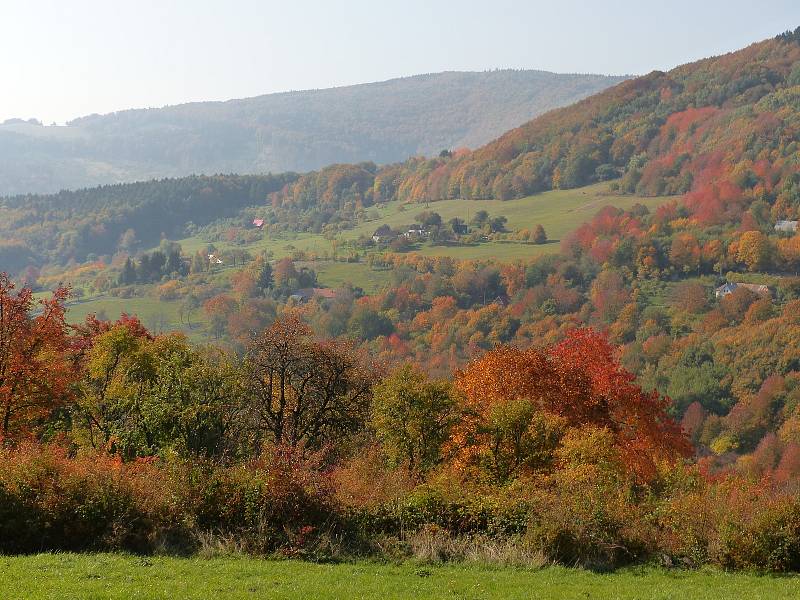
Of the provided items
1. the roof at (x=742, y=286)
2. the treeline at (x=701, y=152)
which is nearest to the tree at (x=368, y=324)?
the roof at (x=742, y=286)

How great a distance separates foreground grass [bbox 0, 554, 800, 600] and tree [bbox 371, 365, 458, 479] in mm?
9078

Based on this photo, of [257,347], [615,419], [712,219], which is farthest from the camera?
[712,219]

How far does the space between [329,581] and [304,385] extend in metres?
16.0

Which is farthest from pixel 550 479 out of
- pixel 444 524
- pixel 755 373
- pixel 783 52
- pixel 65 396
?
pixel 783 52

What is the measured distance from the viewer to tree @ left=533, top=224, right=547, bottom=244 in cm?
14462

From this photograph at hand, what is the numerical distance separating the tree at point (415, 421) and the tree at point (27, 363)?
33.7ft

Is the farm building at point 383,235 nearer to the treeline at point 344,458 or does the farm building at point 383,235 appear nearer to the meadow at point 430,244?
the meadow at point 430,244

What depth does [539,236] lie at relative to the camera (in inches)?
5714

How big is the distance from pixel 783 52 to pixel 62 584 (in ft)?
685

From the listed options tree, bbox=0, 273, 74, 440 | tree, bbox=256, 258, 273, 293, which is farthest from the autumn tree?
tree, bbox=256, 258, 273, 293

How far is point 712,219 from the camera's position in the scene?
136500 millimetres

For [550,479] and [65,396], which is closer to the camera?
[550,479]

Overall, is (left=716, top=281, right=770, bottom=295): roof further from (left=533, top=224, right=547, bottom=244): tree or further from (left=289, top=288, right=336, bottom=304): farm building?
(left=289, top=288, right=336, bottom=304): farm building

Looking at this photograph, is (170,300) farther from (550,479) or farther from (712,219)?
(550,479)
